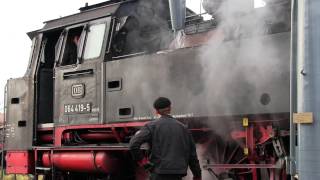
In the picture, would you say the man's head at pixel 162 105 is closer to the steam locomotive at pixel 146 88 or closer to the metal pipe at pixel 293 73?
the metal pipe at pixel 293 73

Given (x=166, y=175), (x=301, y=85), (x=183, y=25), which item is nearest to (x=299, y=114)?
(x=301, y=85)

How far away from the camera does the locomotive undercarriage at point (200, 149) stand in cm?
552

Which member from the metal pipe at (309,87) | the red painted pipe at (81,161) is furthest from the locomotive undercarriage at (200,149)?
the metal pipe at (309,87)

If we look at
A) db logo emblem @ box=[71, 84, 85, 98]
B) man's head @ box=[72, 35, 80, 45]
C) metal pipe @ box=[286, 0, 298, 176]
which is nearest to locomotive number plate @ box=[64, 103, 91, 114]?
db logo emblem @ box=[71, 84, 85, 98]

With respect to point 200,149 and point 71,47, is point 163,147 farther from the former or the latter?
point 71,47

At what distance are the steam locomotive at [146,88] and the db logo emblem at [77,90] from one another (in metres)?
0.02

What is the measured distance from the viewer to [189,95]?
610cm

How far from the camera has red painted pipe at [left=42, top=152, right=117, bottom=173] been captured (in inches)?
280

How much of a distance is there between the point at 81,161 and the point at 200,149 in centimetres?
198

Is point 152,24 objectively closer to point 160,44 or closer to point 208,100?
point 160,44

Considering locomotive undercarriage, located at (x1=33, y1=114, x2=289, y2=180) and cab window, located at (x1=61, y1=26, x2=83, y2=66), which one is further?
cab window, located at (x1=61, y1=26, x2=83, y2=66)

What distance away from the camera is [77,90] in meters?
7.54

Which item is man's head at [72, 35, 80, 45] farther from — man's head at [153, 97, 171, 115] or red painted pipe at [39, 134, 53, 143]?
man's head at [153, 97, 171, 115]

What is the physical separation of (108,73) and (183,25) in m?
1.24
